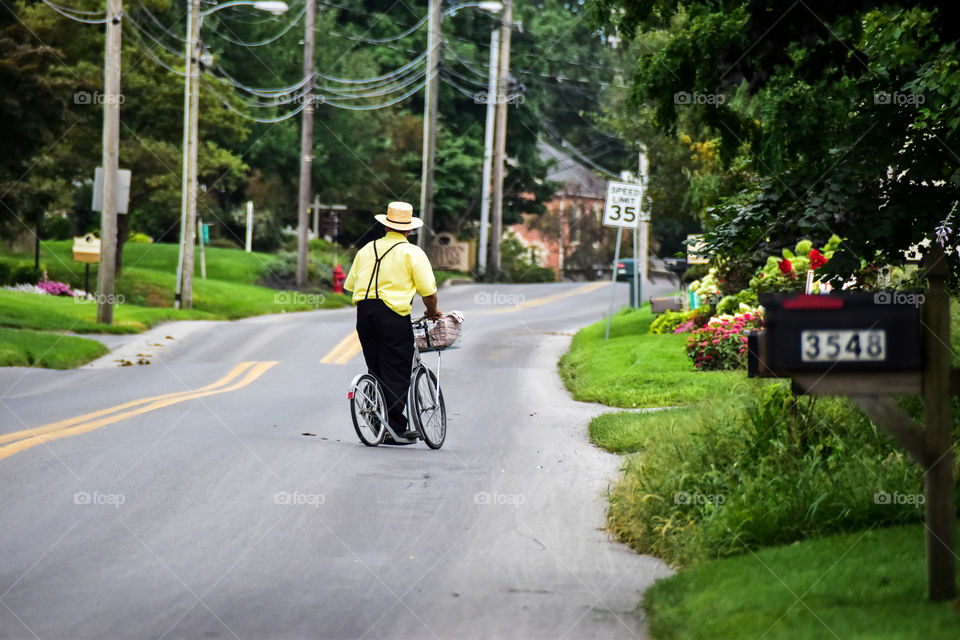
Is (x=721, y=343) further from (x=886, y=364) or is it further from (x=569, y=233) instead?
(x=569, y=233)

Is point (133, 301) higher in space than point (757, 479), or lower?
lower

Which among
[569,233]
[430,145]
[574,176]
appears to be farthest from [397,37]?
[574,176]

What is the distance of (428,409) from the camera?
11.6 m

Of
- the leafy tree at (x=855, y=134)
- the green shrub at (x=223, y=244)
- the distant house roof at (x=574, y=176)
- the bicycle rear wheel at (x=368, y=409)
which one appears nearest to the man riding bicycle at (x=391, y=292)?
the bicycle rear wheel at (x=368, y=409)

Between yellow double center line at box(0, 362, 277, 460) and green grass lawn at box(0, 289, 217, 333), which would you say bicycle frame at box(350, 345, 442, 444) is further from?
green grass lawn at box(0, 289, 217, 333)

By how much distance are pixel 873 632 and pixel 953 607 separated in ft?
1.62

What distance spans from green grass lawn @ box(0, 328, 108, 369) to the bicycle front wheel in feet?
36.4

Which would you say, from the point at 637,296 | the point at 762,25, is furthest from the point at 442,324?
the point at 637,296

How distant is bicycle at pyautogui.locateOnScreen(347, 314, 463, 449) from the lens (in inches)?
446

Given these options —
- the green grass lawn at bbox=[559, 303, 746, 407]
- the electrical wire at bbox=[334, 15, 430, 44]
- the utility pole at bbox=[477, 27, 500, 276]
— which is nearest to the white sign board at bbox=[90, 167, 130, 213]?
the green grass lawn at bbox=[559, 303, 746, 407]

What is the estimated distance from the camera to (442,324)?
11.3 meters

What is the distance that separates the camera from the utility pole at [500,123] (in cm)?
5169

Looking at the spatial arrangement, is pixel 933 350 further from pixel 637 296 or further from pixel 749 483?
pixel 637 296

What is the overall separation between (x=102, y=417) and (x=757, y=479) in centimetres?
801
